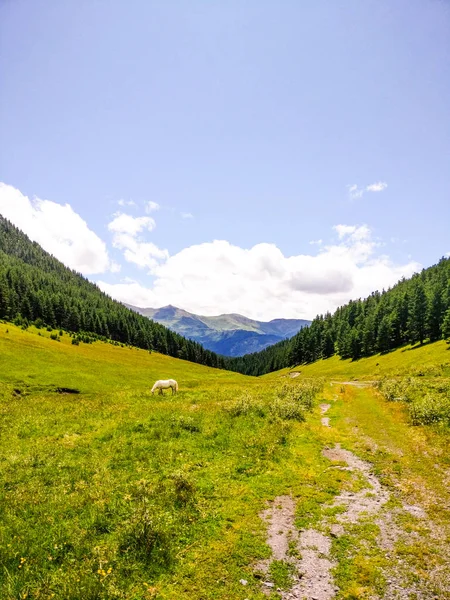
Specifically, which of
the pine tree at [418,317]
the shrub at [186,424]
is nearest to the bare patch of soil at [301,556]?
the shrub at [186,424]

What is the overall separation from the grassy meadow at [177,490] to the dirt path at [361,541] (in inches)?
7.8

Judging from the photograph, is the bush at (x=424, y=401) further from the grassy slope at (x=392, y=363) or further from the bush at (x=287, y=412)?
the grassy slope at (x=392, y=363)

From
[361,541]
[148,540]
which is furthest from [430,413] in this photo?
[148,540]

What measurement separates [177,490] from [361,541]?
23.6ft

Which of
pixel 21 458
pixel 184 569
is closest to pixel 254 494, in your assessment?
pixel 184 569

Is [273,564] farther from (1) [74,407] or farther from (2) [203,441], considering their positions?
(1) [74,407]

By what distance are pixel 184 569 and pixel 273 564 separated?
2.65 metres

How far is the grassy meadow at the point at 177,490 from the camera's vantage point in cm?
857

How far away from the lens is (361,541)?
32.8 ft

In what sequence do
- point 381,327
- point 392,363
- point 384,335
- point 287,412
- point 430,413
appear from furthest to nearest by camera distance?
point 381,327 < point 384,335 < point 392,363 < point 287,412 < point 430,413

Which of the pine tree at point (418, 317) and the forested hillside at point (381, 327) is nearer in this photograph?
the forested hillside at point (381, 327)

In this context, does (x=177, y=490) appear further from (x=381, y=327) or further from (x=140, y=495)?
(x=381, y=327)

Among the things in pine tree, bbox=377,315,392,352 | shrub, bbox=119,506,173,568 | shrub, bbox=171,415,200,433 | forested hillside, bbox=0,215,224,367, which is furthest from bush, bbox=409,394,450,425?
forested hillside, bbox=0,215,224,367

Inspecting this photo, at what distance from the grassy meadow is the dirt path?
20cm
